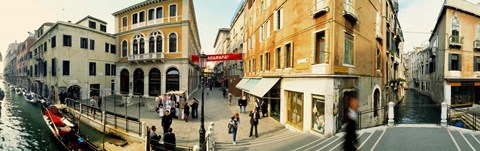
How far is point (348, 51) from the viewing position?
10.3m

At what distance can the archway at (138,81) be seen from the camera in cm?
2603

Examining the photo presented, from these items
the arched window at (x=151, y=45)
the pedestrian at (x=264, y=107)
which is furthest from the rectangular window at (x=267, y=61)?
the arched window at (x=151, y=45)

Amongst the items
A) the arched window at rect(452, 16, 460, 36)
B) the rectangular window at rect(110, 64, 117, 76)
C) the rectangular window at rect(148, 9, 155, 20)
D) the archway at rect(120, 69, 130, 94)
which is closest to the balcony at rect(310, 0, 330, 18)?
the arched window at rect(452, 16, 460, 36)

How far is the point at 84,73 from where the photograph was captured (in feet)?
82.5

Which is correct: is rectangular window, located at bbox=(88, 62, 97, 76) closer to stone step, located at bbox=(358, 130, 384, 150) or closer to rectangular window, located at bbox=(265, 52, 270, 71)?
rectangular window, located at bbox=(265, 52, 270, 71)

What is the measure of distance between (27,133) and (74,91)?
10104 millimetres

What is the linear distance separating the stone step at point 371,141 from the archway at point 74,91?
27.0 meters

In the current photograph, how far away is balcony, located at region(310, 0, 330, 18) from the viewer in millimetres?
9062

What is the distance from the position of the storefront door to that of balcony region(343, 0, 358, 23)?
4197 mm

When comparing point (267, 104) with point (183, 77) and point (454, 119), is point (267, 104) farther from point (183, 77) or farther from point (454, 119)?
point (454, 119)

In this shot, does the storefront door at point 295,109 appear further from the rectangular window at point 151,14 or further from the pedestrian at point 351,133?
the rectangular window at point 151,14

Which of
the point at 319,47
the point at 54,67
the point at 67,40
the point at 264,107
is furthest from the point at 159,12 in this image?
the point at 319,47

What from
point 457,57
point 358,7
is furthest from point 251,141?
point 457,57

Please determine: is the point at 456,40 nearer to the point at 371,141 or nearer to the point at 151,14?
A: the point at 371,141
